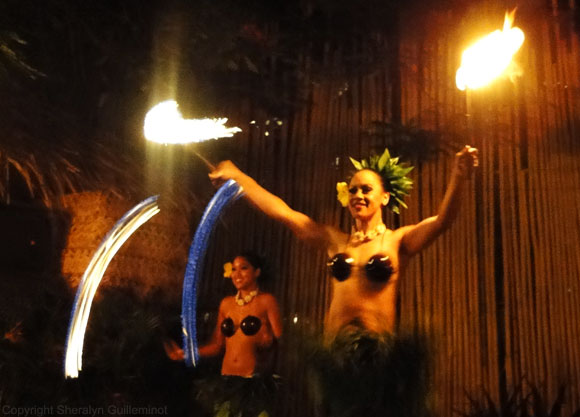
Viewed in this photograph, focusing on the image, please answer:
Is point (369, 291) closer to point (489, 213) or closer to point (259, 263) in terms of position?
point (489, 213)

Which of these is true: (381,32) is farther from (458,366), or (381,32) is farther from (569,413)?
(569,413)

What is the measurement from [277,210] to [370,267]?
2.72 ft

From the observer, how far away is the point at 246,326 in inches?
159

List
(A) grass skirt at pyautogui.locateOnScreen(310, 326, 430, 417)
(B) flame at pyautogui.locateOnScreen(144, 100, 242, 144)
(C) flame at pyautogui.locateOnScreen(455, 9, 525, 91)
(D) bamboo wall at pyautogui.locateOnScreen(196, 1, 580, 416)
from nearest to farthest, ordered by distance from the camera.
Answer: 1. (A) grass skirt at pyautogui.locateOnScreen(310, 326, 430, 417)
2. (B) flame at pyautogui.locateOnScreen(144, 100, 242, 144)
3. (C) flame at pyautogui.locateOnScreen(455, 9, 525, 91)
4. (D) bamboo wall at pyautogui.locateOnScreen(196, 1, 580, 416)

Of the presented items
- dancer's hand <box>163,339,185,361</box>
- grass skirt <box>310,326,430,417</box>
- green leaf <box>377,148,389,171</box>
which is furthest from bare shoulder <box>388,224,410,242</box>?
dancer's hand <box>163,339,185,361</box>

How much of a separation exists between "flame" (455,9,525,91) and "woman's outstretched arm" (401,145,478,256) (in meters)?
0.48

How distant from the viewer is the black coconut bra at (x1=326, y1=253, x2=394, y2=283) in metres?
3.27

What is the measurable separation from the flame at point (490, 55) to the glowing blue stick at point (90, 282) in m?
2.37

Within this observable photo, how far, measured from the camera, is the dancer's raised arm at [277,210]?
3.75 m

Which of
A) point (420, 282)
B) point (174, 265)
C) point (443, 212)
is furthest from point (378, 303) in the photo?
point (174, 265)

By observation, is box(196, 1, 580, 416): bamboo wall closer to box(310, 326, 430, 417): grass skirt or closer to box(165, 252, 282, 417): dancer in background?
box(165, 252, 282, 417): dancer in background

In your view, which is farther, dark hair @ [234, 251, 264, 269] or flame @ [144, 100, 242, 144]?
dark hair @ [234, 251, 264, 269]

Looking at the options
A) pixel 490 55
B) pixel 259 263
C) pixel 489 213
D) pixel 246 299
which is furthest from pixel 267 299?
pixel 490 55

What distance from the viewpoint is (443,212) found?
126 inches
